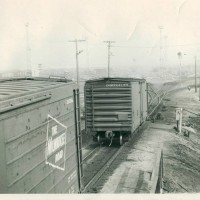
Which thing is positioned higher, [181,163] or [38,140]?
[38,140]

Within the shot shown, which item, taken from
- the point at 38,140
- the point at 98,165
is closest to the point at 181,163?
the point at 98,165

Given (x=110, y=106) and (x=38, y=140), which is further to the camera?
(x=110, y=106)

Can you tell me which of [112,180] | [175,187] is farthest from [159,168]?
[112,180]

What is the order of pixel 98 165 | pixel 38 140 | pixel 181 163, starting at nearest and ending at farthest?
pixel 38 140
pixel 98 165
pixel 181 163

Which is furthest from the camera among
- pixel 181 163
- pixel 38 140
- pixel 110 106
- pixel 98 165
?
pixel 110 106

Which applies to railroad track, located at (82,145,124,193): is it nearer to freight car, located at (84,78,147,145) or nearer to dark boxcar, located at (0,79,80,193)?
freight car, located at (84,78,147,145)

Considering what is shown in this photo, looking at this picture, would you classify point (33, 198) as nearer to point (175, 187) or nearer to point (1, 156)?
point (1, 156)

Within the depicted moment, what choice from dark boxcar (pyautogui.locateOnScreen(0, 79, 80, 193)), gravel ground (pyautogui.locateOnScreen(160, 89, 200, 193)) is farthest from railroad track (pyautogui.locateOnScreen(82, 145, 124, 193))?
dark boxcar (pyautogui.locateOnScreen(0, 79, 80, 193))

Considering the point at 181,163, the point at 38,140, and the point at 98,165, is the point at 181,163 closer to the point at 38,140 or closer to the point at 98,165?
the point at 98,165
